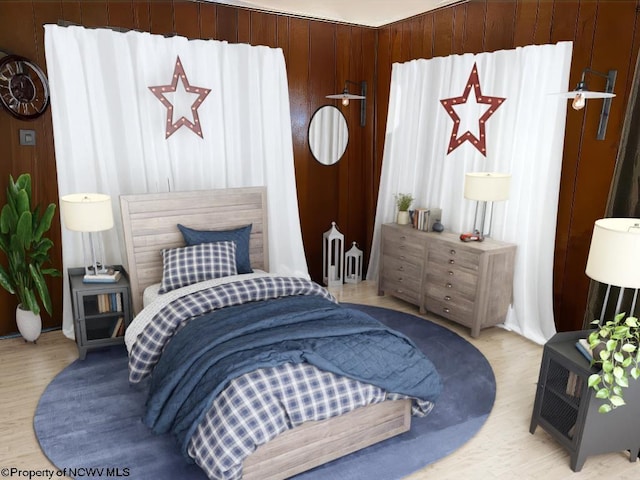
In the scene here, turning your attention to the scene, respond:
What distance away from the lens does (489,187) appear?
3898mm

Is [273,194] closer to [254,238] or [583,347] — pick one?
[254,238]

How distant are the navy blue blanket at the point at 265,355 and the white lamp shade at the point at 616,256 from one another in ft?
3.48

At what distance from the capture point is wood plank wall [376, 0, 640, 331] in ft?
10.7

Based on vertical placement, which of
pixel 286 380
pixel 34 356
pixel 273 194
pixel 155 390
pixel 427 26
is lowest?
pixel 34 356

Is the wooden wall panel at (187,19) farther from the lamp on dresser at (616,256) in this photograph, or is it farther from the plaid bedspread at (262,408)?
the lamp on dresser at (616,256)

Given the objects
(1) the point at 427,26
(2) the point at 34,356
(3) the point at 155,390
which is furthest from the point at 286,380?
(1) the point at 427,26

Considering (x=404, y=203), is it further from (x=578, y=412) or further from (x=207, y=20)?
(x=578, y=412)

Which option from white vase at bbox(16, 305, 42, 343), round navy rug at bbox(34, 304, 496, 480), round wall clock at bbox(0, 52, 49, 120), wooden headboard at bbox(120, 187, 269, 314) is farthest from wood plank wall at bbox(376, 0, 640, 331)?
white vase at bbox(16, 305, 42, 343)

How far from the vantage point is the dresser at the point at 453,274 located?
3957mm

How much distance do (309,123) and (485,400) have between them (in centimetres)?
319

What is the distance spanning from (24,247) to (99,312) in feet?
2.49

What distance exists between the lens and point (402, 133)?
16.7 ft

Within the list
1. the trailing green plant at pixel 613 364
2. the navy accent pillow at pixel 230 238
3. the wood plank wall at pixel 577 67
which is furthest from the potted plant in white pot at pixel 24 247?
the wood plank wall at pixel 577 67

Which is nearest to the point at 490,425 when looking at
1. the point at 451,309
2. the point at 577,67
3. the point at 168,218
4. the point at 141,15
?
the point at 451,309
